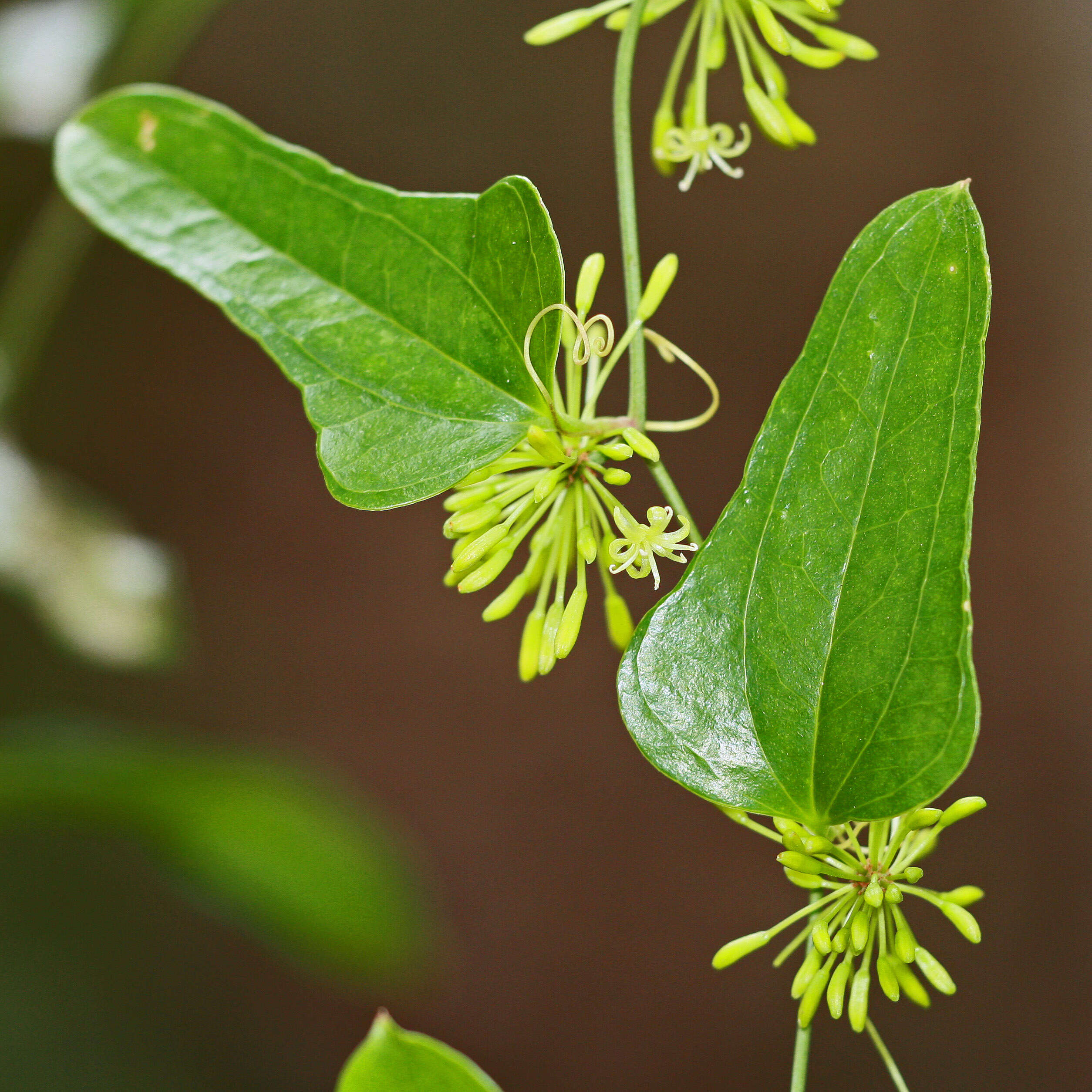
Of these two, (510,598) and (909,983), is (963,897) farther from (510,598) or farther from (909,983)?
(510,598)

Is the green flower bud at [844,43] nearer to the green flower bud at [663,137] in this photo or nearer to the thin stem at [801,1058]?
the green flower bud at [663,137]

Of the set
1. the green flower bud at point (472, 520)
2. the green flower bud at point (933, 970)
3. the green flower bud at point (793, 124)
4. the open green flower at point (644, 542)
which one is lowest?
the green flower bud at point (933, 970)

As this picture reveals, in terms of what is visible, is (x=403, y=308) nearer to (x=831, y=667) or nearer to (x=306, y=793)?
(x=831, y=667)

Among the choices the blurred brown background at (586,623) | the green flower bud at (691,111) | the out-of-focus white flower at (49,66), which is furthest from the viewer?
the blurred brown background at (586,623)

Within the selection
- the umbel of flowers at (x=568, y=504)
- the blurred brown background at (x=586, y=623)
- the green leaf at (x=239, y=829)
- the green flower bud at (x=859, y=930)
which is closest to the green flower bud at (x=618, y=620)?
the umbel of flowers at (x=568, y=504)

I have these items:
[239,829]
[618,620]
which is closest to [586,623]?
[239,829]

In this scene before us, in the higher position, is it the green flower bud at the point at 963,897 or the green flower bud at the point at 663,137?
the green flower bud at the point at 663,137

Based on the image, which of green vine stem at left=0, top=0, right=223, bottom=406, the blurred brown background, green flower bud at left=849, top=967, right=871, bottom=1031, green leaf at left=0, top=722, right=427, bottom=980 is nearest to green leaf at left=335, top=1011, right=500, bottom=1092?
green flower bud at left=849, top=967, right=871, bottom=1031
